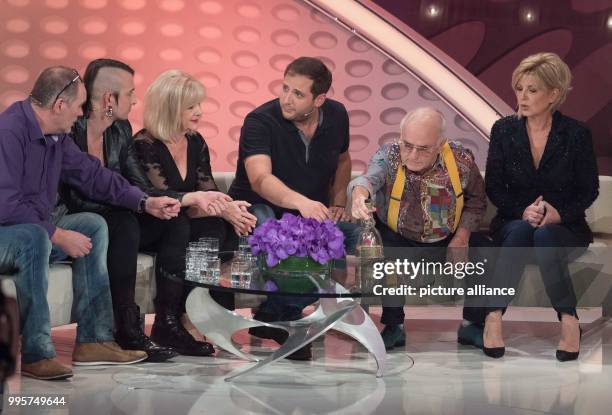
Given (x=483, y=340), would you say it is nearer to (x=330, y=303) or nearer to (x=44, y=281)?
A: (x=330, y=303)

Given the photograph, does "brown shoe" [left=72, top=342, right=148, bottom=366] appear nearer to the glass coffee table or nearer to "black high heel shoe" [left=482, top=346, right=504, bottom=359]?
the glass coffee table

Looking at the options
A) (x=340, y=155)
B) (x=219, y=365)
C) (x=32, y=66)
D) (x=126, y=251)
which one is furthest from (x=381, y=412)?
(x=32, y=66)

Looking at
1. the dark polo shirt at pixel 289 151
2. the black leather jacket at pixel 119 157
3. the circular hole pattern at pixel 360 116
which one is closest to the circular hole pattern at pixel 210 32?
the circular hole pattern at pixel 360 116

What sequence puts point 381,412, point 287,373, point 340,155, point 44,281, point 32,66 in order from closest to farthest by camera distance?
point 381,412 < point 44,281 < point 287,373 < point 340,155 < point 32,66

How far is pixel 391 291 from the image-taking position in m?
3.80

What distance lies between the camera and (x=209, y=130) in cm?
575

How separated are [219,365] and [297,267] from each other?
0.58 metres

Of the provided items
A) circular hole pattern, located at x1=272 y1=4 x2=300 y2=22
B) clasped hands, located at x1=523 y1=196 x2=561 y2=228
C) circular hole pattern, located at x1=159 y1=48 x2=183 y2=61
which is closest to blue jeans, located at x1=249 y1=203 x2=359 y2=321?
clasped hands, located at x1=523 y1=196 x2=561 y2=228

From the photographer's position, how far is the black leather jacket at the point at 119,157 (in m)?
4.12

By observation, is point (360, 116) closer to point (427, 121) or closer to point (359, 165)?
point (359, 165)

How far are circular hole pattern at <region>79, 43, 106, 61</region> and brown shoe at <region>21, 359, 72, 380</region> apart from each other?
98.1 inches

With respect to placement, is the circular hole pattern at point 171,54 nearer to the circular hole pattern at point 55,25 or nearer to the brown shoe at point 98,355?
the circular hole pattern at point 55,25

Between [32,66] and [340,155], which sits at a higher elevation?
[32,66]

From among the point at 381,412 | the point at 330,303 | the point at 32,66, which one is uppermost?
the point at 32,66
